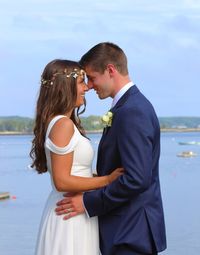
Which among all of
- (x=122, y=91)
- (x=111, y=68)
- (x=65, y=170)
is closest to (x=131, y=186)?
(x=65, y=170)

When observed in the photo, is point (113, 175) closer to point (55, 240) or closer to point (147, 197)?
point (147, 197)

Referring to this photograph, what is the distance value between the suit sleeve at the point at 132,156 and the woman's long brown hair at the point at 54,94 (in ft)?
1.00

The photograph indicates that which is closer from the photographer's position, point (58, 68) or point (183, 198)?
point (58, 68)

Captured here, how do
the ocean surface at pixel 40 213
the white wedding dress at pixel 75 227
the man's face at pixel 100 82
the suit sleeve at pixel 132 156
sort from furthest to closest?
the ocean surface at pixel 40 213
the white wedding dress at pixel 75 227
the man's face at pixel 100 82
the suit sleeve at pixel 132 156

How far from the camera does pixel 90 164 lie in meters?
4.42

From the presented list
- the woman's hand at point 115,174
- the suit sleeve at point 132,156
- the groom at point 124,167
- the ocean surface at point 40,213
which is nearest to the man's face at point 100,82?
the groom at point 124,167

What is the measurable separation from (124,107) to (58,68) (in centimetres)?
41

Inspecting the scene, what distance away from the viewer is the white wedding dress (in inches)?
171

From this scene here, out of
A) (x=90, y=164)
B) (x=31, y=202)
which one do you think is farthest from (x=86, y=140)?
(x=31, y=202)

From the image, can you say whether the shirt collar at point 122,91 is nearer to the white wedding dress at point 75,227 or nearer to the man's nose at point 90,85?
the man's nose at point 90,85

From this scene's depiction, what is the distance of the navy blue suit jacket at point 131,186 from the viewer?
4.12 metres

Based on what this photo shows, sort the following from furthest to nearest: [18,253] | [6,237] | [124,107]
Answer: [6,237] < [18,253] < [124,107]

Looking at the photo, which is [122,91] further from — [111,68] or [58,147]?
[58,147]

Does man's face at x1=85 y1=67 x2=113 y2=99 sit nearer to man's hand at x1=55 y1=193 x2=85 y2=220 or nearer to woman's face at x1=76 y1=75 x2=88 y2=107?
woman's face at x1=76 y1=75 x2=88 y2=107
